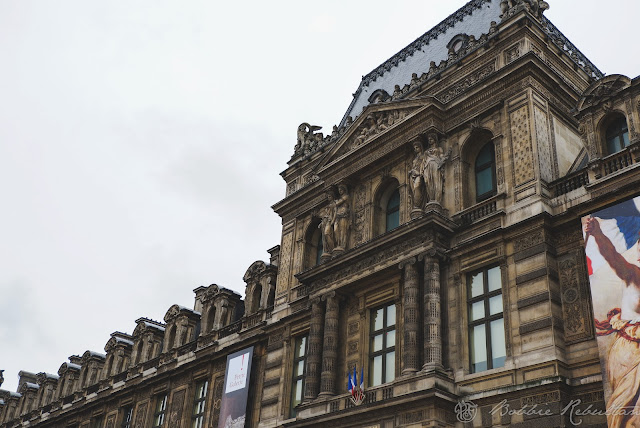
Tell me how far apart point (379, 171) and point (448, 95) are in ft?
12.2

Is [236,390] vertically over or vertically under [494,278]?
under

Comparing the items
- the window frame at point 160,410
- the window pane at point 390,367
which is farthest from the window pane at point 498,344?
the window frame at point 160,410

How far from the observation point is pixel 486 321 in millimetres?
21141

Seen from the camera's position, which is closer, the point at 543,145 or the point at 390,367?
the point at 543,145

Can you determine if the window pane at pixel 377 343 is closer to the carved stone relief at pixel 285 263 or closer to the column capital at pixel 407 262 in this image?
the column capital at pixel 407 262

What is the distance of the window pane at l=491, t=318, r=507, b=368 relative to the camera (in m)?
20.3

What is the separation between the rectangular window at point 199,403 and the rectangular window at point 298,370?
267 inches

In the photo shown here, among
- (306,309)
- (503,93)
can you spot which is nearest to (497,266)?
(503,93)

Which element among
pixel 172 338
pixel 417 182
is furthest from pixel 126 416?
pixel 417 182

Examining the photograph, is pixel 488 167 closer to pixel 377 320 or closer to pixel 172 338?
pixel 377 320

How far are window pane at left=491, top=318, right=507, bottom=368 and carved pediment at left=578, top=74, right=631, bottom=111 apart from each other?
273 inches

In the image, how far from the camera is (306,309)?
89.8 ft

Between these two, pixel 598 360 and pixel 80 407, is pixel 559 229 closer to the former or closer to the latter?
pixel 598 360

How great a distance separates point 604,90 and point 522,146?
282cm
